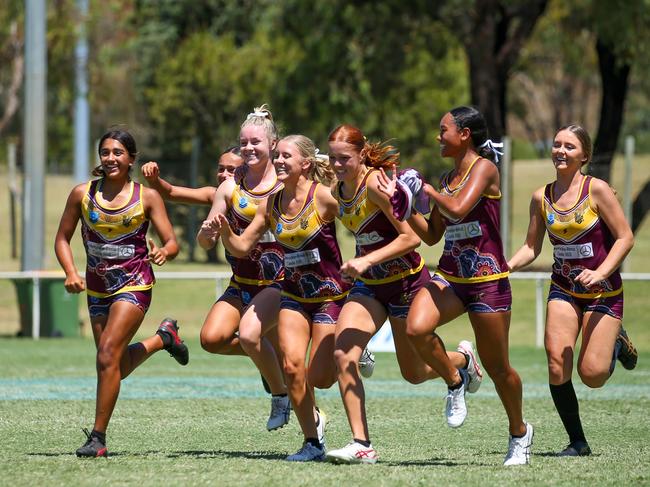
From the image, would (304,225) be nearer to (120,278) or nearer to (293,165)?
(293,165)

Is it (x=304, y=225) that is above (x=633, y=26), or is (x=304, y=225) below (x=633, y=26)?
below

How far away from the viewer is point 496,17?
24.5 m

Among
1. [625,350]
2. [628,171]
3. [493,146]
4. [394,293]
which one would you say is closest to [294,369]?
[394,293]

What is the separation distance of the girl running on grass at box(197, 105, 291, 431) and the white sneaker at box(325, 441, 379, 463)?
1.01 m

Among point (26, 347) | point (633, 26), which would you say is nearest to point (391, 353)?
point (26, 347)

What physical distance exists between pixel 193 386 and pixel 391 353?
4.89 metres

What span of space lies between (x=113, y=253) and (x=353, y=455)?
189 cm

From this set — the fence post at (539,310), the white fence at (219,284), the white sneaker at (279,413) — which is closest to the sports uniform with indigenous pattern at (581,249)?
the white sneaker at (279,413)

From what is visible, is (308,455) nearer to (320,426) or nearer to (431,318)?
(320,426)

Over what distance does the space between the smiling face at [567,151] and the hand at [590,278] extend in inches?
28.9

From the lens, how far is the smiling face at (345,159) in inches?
289

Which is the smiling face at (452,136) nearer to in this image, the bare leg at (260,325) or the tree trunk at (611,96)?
the bare leg at (260,325)

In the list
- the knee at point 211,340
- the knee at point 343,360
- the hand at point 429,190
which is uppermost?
the hand at point 429,190

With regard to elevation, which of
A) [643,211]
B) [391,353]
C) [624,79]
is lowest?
[391,353]
